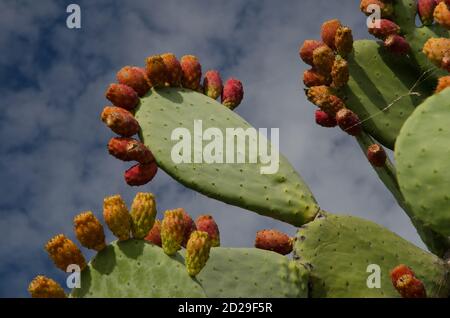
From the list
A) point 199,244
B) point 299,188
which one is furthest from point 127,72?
point 199,244

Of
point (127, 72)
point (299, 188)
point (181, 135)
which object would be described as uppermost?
point (127, 72)

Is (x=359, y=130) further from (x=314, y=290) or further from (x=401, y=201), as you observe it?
(x=314, y=290)

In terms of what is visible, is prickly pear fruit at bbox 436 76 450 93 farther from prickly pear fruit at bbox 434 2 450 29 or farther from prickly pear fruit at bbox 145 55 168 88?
prickly pear fruit at bbox 145 55 168 88

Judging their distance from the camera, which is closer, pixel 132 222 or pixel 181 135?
pixel 132 222

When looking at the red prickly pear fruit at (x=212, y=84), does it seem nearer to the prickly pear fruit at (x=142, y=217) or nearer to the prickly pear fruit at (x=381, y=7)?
the prickly pear fruit at (x=381, y=7)

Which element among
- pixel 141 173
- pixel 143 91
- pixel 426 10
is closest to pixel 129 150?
pixel 141 173

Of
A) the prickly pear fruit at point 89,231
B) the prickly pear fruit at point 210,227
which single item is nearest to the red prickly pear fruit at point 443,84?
the prickly pear fruit at point 210,227

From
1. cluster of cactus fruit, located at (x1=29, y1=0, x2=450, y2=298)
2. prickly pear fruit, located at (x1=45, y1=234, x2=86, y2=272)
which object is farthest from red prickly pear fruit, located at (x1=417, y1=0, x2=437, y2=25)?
prickly pear fruit, located at (x1=45, y1=234, x2=86, y2=272)
